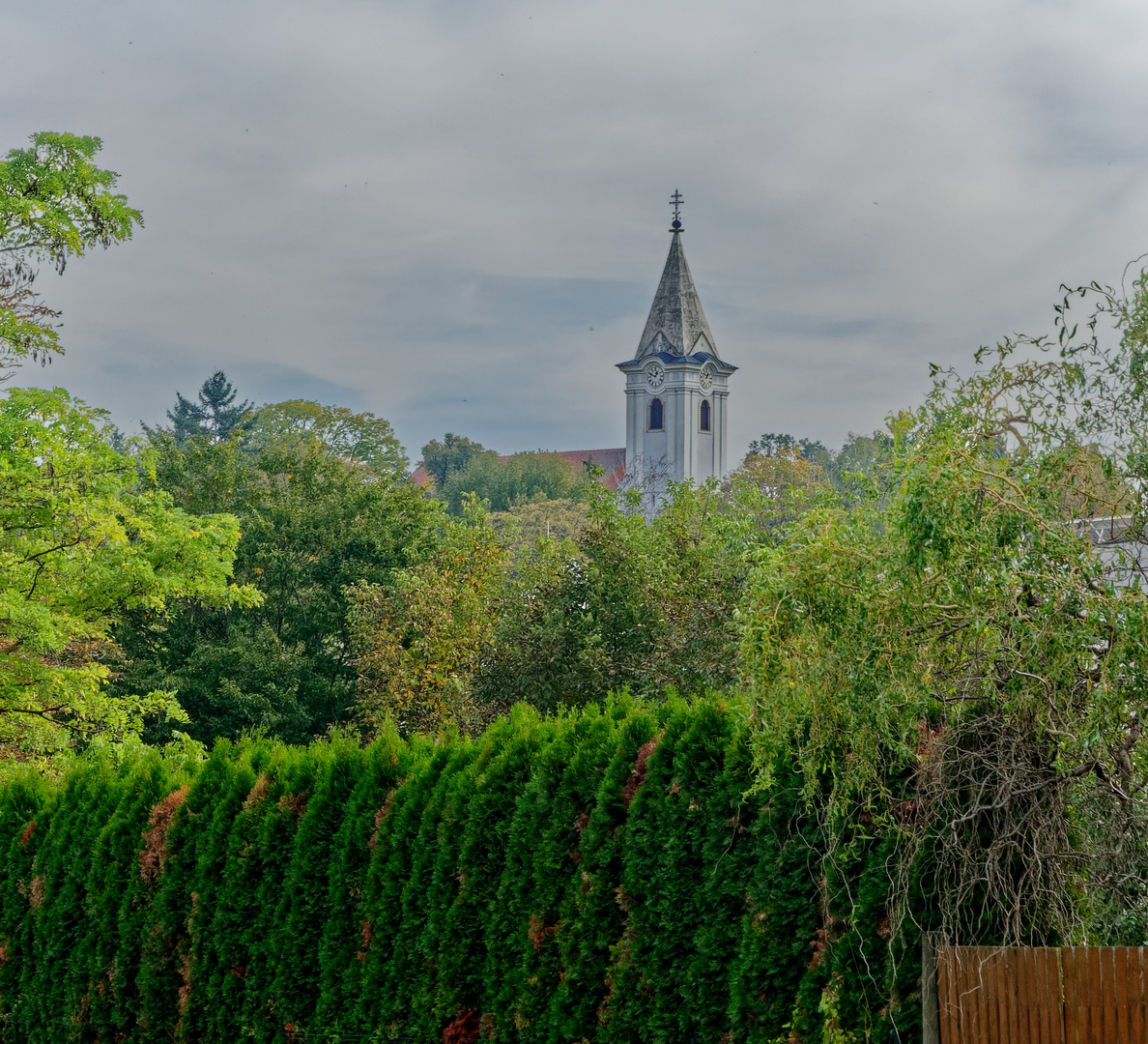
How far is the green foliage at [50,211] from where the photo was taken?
14000mm

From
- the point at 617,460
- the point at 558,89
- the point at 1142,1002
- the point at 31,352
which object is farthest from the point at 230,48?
the point at 617,460

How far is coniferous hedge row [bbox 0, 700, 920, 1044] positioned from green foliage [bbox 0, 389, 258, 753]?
3.94 m

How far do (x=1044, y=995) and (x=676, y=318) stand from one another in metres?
72.4

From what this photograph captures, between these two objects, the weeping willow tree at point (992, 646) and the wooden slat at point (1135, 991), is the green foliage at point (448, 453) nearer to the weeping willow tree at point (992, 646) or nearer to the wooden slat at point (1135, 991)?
the weeping willow tree at point (992, 646)

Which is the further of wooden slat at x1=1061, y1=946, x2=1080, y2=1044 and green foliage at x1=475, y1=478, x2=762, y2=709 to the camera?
green foliage at x1=475, y1=478, x2=762, y2=709

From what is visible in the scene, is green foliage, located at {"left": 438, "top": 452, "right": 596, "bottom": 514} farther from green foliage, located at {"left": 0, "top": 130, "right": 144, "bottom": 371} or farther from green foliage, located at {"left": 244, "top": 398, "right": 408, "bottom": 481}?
green foliage, located at {"left": 0, "top": 130, "right": 144, "bottom": 371}

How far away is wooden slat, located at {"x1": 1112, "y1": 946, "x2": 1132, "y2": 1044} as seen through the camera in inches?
154

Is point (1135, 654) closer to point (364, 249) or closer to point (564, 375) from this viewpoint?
point (364, 249)

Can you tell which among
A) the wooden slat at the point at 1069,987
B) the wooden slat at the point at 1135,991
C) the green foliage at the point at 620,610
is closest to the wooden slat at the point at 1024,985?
the wooden slat at the point at 1069,987

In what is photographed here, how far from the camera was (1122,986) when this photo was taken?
3.92 meters

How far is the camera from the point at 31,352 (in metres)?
15.9

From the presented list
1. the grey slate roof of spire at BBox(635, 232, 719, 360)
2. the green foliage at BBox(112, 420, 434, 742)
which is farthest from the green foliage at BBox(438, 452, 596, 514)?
the green foliage at BBox(112, 420, 434, 742)

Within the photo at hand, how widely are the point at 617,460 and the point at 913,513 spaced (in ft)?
319

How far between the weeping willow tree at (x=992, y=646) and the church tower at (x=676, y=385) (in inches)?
2648
